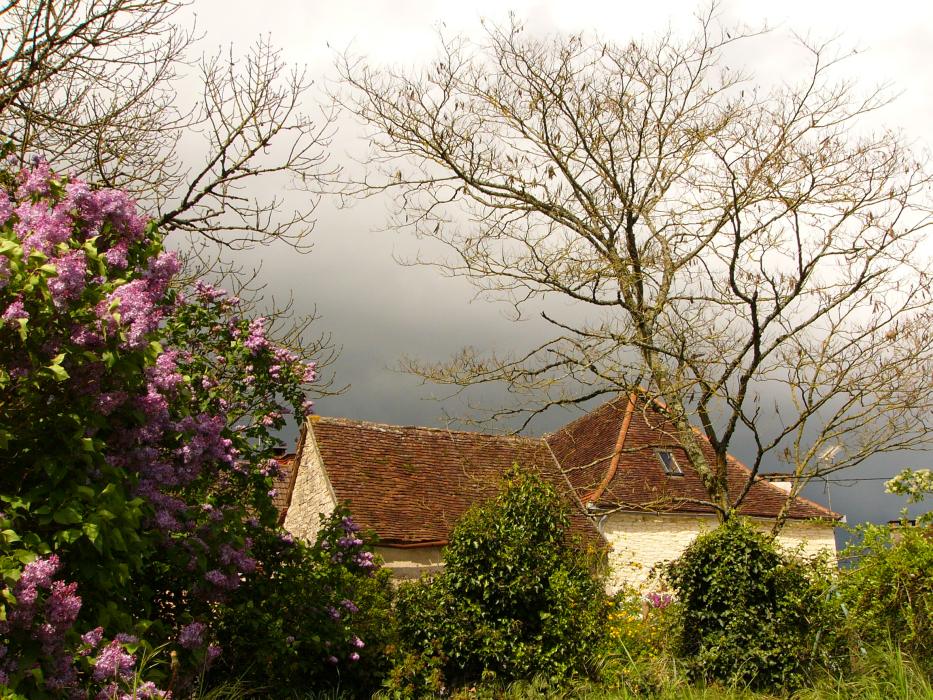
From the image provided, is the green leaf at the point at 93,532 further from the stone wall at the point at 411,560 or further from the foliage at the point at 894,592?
the stone wall at the point at 411,560

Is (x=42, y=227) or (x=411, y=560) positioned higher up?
(x=42, y=227)

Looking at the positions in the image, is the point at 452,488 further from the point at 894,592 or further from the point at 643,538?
the point at 894,592

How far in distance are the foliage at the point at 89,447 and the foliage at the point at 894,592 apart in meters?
7.08

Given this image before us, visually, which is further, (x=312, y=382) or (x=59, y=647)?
(x=312, y=382)

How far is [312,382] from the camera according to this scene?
8.33 meters

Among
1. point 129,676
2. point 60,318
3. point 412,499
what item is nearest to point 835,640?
point 129,676

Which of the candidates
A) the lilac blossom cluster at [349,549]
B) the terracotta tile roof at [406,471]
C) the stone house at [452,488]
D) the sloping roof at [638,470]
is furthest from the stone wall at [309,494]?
the lilac blossom cluster at [349,549]

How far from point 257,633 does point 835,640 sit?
6.55 metres

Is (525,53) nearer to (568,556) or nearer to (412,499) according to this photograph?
(568,556)

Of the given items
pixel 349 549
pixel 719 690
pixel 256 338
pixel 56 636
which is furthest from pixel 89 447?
pixel 719 690

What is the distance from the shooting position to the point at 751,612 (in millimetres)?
9312

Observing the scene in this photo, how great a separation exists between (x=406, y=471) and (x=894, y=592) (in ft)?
40.1

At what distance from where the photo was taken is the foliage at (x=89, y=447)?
4402 mm

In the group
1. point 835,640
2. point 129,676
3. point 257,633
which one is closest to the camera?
point 129,676
